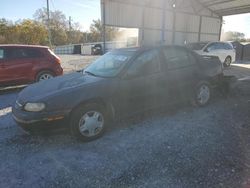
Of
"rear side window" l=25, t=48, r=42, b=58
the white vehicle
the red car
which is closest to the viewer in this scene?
the red car

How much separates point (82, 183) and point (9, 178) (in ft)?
3.17

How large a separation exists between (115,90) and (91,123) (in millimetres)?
711

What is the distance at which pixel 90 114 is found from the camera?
4.03 metres

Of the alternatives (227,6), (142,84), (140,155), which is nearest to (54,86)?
(142,84)

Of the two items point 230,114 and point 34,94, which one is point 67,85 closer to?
point 34,94

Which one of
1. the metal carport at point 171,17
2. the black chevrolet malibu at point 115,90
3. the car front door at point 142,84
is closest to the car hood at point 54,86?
the black chevrolet malibu at point 115,90

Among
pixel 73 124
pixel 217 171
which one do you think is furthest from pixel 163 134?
pixel 73 124

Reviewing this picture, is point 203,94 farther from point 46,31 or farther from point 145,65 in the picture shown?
point 46,31

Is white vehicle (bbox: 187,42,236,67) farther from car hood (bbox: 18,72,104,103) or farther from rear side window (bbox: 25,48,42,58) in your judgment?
car hood (bbox: 18,72,104,103)

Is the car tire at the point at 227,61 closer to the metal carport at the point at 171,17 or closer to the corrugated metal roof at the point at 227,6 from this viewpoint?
the metal carport at the point at 171,17

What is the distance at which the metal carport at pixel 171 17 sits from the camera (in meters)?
18.6

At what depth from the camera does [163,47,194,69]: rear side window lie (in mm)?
5078

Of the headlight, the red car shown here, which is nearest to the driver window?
the headlight

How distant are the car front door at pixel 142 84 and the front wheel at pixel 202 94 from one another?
111 cm
